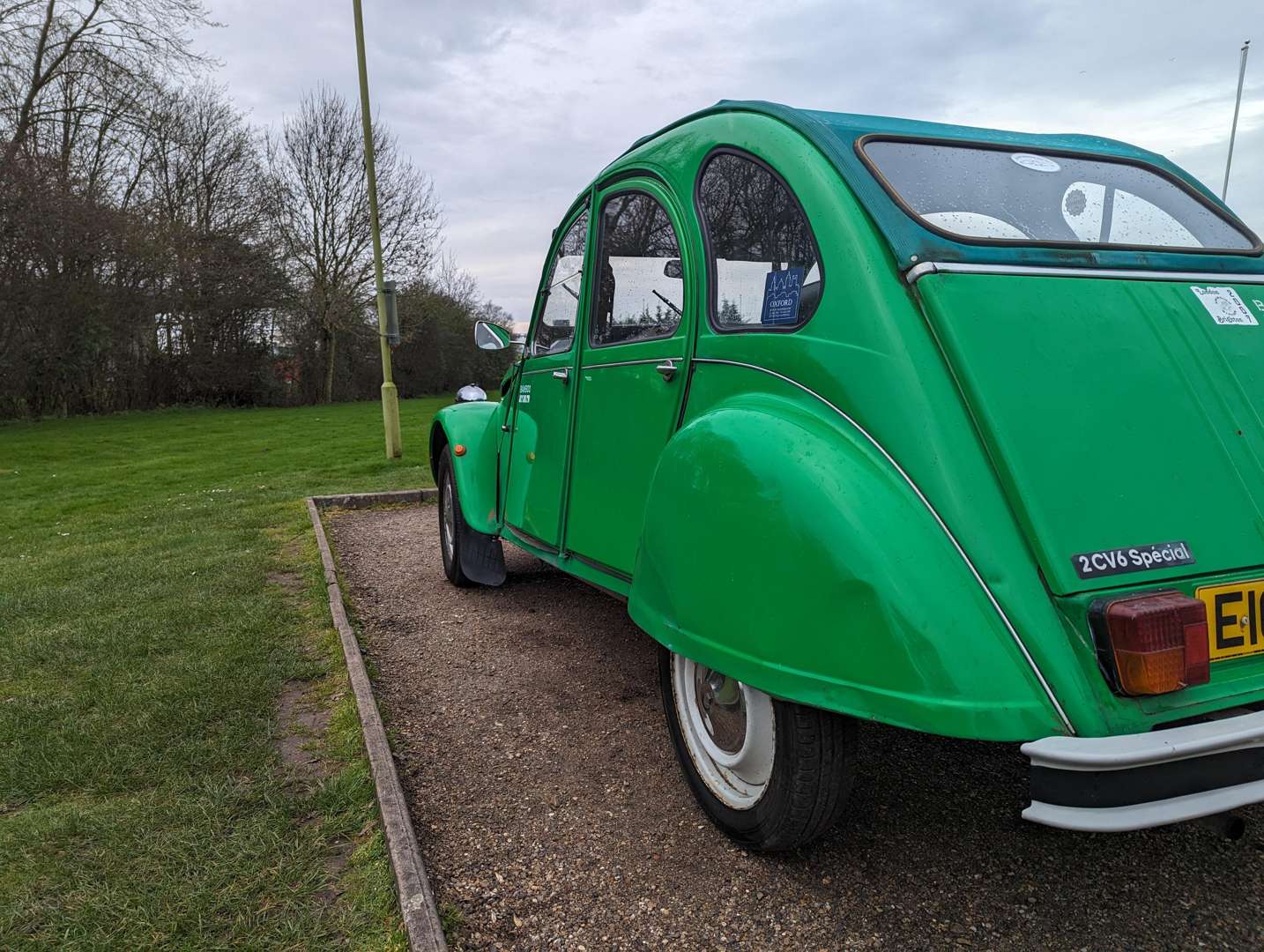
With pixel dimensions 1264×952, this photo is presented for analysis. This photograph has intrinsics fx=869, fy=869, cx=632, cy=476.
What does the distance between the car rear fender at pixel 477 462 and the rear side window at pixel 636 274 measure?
1.54m

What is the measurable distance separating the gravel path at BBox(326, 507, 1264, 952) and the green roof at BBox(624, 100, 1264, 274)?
1.60 m

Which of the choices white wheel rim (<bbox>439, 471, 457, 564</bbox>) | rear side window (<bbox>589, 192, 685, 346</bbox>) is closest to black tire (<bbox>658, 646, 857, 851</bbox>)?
rear side window (<bbox>589, 192, 685, 346</bbox>)

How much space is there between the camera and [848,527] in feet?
6.27

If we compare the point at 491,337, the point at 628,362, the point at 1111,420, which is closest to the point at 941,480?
the point at 1111,420

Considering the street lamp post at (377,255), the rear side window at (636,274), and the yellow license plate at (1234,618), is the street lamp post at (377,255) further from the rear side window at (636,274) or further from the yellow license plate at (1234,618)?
the yellow license plate at (1234,618)

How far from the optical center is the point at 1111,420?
2.02 metres

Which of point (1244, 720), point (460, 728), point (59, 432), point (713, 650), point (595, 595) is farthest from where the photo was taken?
point (59, 432)

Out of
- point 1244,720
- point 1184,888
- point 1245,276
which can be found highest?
point 1245,276

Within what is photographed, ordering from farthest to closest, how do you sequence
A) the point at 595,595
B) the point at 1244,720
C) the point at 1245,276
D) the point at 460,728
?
the point at 595,595, the point at 460,728, the point at 1245,276, the point at 1244,720

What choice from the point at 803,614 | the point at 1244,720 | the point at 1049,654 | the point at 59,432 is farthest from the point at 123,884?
the point at 59,432

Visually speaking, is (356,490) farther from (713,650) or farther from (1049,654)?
(1049,654)

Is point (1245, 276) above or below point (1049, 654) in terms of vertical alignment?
above

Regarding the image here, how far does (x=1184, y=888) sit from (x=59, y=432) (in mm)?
19596

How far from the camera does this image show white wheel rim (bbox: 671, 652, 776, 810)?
2.27 metres
